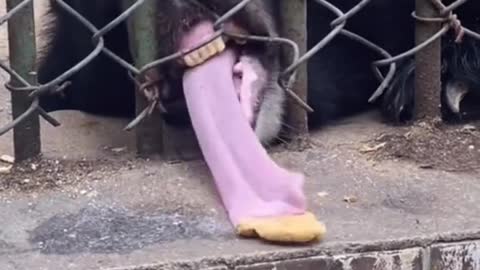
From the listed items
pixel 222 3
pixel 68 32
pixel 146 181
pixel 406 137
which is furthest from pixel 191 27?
pixel 68 32

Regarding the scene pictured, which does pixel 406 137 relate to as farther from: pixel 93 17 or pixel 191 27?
pixel 93 17

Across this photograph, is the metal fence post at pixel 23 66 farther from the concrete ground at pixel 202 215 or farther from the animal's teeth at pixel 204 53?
the animal's teeth at pixel 204 53

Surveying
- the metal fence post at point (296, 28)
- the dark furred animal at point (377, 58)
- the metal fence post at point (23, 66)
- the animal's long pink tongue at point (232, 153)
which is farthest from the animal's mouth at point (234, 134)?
the dark furred animal at point (377, 58)

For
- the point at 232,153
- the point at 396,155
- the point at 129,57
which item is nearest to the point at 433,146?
the point at 396,155

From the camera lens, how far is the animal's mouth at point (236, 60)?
1725mm

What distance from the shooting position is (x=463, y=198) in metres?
Result: 1.73

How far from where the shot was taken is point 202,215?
5.41 ft

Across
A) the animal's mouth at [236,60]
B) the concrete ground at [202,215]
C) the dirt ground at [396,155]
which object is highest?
the animal's mouth at [236,60]

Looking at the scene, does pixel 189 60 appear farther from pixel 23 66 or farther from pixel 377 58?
pixel 377 58

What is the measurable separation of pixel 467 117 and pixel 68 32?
839 millimetres

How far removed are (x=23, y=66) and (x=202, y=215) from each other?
372 mm

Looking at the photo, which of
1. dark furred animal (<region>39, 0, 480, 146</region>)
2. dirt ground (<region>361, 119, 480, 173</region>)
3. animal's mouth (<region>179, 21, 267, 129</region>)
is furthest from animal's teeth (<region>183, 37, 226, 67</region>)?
dirt ground (<region>361, 119, 480, 173</region>)

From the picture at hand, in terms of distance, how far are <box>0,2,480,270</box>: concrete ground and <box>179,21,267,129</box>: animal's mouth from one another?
5.1 inches

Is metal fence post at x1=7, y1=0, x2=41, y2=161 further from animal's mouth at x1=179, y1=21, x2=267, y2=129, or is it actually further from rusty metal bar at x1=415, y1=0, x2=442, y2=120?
rusty metal bar at x1=415, y1=0, x2=442, y2=120
